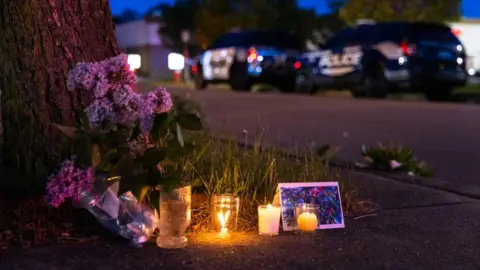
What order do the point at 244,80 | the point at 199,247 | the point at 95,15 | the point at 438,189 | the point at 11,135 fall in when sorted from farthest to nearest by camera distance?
the point at 244,80 → the point at 438,189 → the point at 95,15 → the point at 11,135 → the point at 199,247

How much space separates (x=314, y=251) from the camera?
14.5 ft

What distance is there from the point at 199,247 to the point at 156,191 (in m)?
0.43

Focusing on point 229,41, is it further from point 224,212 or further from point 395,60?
point 224,212

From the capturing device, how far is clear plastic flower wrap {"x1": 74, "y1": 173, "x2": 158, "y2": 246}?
4.28 meters

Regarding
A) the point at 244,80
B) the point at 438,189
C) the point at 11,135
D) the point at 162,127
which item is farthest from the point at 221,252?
the point at 244,80

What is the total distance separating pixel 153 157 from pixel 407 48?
42.9 ft

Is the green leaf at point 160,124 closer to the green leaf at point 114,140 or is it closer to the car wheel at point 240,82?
the green leaf at point 114,140

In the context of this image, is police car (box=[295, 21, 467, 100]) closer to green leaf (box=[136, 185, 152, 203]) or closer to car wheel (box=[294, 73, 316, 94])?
car wheel (box=[294, 73, 316, 94])

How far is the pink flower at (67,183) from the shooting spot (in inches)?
163

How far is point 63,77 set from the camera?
488cm

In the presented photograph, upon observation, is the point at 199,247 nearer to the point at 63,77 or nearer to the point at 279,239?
the point at 279,239

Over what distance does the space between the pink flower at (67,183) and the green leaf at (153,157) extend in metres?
0.35

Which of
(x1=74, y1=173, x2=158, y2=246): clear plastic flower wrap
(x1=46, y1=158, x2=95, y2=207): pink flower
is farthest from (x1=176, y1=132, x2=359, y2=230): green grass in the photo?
(x1=46, y1=158, x2=95, y2=207): pink flower

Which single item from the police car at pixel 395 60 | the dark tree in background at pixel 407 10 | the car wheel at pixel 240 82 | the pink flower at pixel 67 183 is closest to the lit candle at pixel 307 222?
the pink flower at pixel 67 183
